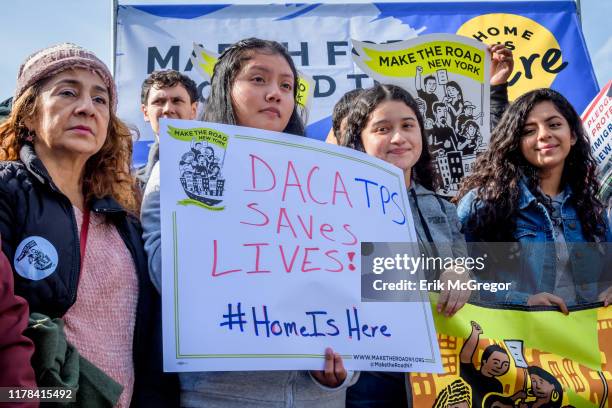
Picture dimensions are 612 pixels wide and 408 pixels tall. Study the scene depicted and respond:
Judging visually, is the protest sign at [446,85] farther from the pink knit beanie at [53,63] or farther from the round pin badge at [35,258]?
the round pin badge at [35,258]

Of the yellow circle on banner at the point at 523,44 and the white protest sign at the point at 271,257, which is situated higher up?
the yellow circle on banner at the point at 523,44

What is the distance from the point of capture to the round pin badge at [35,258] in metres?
1.63

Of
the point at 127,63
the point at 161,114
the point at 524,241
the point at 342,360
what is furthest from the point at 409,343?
the point at 127,63

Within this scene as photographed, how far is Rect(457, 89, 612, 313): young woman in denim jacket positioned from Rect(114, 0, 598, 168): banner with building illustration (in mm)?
1942

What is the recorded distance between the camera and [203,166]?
195 cm

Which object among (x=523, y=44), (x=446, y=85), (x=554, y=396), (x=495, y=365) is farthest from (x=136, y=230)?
(x=523, y=44)

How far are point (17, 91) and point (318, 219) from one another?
0.95 meters

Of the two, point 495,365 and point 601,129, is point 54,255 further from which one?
point 601,129

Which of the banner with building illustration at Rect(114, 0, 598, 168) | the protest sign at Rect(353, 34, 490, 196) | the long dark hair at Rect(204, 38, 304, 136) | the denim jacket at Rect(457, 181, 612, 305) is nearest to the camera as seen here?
the long dark hair at Rect(204, 38, 304, 136)

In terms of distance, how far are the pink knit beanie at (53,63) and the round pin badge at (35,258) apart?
1.73 ft

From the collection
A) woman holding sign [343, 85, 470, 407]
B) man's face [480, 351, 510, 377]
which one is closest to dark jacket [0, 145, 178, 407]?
woman holding sign [343, 85, 470, 407]

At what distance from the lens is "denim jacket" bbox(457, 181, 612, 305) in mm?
2684

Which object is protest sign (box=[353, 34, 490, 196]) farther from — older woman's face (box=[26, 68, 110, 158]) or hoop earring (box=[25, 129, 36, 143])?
hoop earring (box=[25, 129, 36, 143])

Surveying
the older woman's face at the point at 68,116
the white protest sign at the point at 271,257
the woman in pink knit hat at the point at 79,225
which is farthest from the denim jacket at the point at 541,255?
the older woman's face at the point at 68,116
